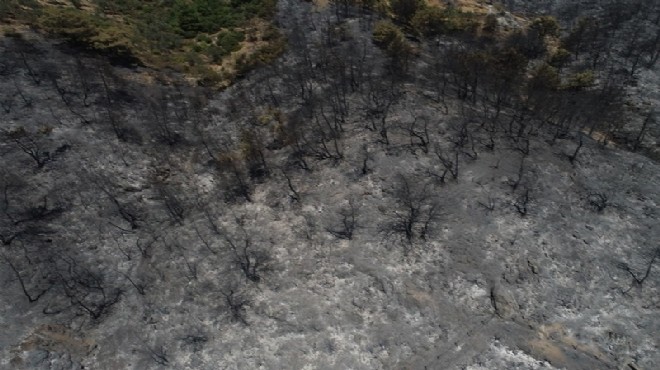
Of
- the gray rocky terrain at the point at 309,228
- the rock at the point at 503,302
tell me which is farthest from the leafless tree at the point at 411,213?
the rock at the point at 503,302

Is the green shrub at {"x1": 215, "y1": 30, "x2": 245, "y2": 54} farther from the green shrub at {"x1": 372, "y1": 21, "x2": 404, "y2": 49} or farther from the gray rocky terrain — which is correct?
the green shrub at {"x1": 372, "y1": 21, "x2": 404, "y2": 49}

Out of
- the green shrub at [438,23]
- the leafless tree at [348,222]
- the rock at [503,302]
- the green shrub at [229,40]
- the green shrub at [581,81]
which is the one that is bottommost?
the rock at [503,302]

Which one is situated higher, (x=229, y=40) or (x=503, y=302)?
(x=229, y=40)

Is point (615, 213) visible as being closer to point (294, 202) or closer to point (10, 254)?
point (294, 202)

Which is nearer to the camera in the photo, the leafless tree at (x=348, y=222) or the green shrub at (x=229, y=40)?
the leafless tree at (x=348, y=222)

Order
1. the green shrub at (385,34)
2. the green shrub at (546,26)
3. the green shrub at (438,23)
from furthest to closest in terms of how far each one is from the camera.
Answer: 1. the green shrub at (546,26)
2. the green shrub at (438,23)
3. the green shrub at (385,34)

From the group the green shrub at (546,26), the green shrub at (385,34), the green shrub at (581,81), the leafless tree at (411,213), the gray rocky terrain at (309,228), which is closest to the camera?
the gray rocky terrain at (309,228)

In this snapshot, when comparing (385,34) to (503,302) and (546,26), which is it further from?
(503,302)

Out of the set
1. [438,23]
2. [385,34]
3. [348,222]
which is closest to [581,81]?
[438,23]

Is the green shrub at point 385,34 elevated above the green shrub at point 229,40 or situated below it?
above

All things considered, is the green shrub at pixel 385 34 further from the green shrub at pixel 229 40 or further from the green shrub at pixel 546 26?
the green shrub at pixel 546 26
